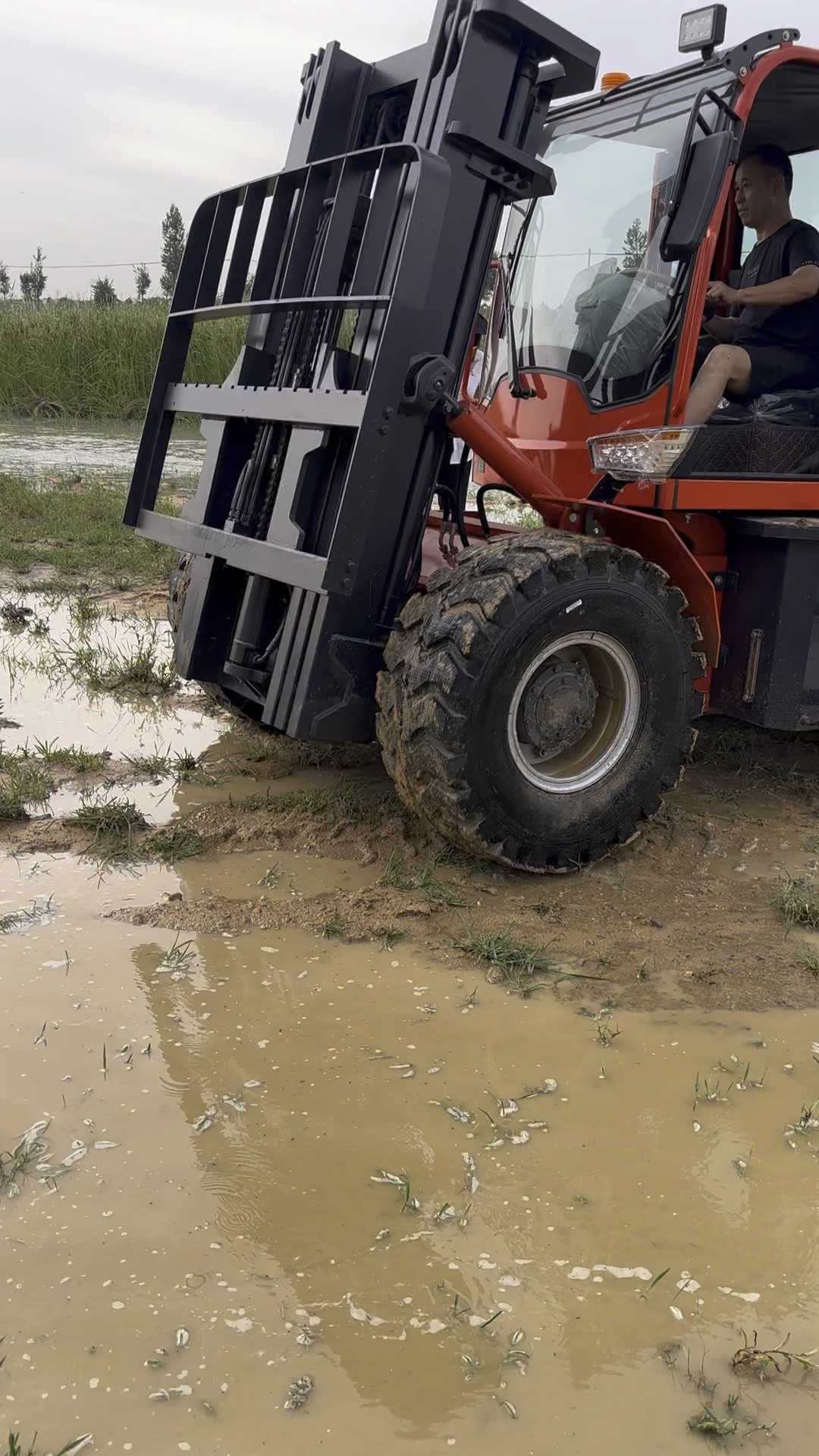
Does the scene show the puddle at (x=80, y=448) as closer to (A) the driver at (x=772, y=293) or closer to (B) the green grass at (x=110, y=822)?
(A) the driver at (x=772, y=293)

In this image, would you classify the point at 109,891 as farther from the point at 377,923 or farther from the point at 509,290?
the point at 509,290

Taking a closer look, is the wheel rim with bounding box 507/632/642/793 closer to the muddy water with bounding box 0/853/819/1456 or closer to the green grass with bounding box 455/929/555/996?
the green grass with bounding box 455/929/555/996

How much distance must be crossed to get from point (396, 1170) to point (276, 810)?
189 centimetres

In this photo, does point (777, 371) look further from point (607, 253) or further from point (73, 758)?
point (73, 758)

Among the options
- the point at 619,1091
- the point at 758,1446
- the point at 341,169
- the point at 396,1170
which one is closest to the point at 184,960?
the point at 396,1170

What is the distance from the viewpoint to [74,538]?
840 cm

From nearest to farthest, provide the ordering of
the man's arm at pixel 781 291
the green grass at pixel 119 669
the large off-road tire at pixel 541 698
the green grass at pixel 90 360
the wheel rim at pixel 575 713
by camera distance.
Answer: the large off-road tire at pixel 541 698 → the wheel rim at pixel 575 713 → the man's arm at pixel 781 291 → the green grass at pixel 119 669 → the green grass at pixel 90 360

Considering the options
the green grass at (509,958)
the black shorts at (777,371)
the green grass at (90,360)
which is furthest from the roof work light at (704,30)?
the green grass at (90,360)

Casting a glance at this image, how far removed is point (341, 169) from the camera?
3.75 metres

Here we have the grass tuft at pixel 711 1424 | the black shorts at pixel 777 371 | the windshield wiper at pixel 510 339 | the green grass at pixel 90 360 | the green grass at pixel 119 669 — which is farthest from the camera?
the green grass at pixel 90 360

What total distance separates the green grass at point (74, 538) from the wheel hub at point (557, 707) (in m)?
3.46

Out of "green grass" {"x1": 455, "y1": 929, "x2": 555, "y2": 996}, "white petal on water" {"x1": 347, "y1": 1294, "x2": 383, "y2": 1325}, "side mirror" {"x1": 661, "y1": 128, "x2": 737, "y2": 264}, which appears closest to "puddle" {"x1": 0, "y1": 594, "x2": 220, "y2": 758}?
"green grass" {"x1": 455, "y1": 929, "x2": 555, "y2": 996}

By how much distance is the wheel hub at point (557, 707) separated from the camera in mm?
3707

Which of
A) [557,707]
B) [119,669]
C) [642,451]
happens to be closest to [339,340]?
[642,451]
